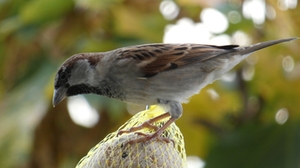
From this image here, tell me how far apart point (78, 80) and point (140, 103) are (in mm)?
398

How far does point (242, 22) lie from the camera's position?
4926 millimetres

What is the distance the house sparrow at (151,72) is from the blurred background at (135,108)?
590 mm

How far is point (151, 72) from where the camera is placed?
164 inches

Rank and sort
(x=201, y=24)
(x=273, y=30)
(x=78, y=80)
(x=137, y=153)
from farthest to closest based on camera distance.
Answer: (x=201, y=24) → (x=273, y=30) → (x=78, y=80) → (x=137, y=153)

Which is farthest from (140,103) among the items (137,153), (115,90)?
(137,153)

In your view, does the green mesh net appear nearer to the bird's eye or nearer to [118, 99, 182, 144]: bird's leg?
[118, 99, 182, 144]: bird's leg

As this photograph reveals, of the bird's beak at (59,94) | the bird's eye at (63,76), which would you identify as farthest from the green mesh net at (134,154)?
the bird's eye at (63,76)

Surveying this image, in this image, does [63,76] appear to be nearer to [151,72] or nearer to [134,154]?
[151,72]

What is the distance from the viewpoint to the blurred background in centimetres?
495

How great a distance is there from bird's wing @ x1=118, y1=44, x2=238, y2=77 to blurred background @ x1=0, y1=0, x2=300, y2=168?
0.56 meters

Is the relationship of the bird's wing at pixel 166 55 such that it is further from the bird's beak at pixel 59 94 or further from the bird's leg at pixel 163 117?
the bird's beak at pixel 59 94

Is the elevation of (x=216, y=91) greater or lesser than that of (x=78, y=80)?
lesser

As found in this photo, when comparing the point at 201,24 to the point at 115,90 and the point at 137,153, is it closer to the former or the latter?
the point at 115,90

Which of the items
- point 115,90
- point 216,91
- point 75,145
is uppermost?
point 115,90
